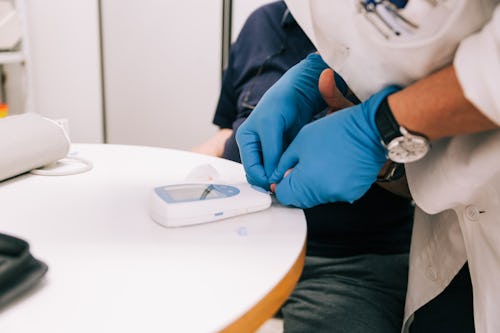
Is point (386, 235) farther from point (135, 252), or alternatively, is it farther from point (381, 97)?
point (135, 252)

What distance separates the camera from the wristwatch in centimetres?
47

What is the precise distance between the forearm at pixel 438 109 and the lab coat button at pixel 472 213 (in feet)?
0.43

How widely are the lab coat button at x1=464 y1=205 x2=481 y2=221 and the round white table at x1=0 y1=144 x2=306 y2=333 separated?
21cm

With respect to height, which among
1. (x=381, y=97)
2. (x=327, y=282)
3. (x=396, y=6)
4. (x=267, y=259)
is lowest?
(x=327, y=282)

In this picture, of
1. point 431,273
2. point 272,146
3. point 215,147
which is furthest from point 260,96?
point 431,273

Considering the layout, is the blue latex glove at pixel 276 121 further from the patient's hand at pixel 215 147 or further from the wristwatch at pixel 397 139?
the patient's hand at pixel 215 147

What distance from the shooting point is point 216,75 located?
5.61 feet

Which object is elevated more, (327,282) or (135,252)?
(135,252)

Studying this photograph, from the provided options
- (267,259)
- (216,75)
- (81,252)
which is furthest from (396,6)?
(216,75)

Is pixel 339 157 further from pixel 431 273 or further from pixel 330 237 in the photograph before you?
pixel 330 237

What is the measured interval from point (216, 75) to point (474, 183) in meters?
1.34

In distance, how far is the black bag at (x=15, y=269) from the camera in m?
0.33

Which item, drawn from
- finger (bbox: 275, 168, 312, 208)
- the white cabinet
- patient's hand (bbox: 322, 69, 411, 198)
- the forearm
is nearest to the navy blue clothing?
patient's hand (bbox: 322, 69, 411, 198)

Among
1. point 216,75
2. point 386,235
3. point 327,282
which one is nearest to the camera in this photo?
point 327,282
